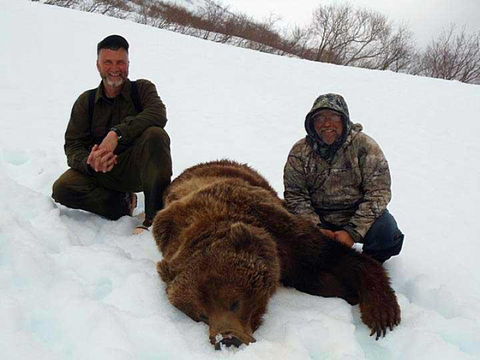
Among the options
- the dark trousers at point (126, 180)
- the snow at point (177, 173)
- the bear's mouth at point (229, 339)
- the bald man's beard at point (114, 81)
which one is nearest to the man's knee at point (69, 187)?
the dark trousers at point (126, 180)

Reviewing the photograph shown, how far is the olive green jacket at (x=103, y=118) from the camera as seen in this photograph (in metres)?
3.29

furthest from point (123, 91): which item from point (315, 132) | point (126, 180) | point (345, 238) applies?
point (345, 238)

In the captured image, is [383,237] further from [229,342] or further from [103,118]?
[103,118]

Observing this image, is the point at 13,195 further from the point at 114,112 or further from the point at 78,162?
the point at 114,112

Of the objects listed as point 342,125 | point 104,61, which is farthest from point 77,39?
point 342,125

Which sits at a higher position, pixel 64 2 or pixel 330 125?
pixel 64 2

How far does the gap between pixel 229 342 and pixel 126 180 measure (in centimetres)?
207

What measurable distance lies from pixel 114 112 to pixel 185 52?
1096cm

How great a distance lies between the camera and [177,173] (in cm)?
509

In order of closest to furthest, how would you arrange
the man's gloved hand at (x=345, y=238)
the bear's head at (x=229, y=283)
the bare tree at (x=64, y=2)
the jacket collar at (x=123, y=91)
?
1. the bear's head at (x=229, y=283)
2. the man's gloved hand at (x=345, y=238)
3. the jacket collar at (x=123, y=91)
4. the bare tree at (x=64, y=2)

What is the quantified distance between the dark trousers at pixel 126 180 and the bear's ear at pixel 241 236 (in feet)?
4.33

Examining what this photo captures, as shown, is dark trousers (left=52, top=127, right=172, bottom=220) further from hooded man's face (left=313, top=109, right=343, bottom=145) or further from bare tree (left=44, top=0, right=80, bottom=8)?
bare tree (left=44, top=0, right=80, bottom=8)

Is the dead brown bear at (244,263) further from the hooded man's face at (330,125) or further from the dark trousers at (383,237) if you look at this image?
the hooded man's face at (330,125)

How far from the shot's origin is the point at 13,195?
316cm
